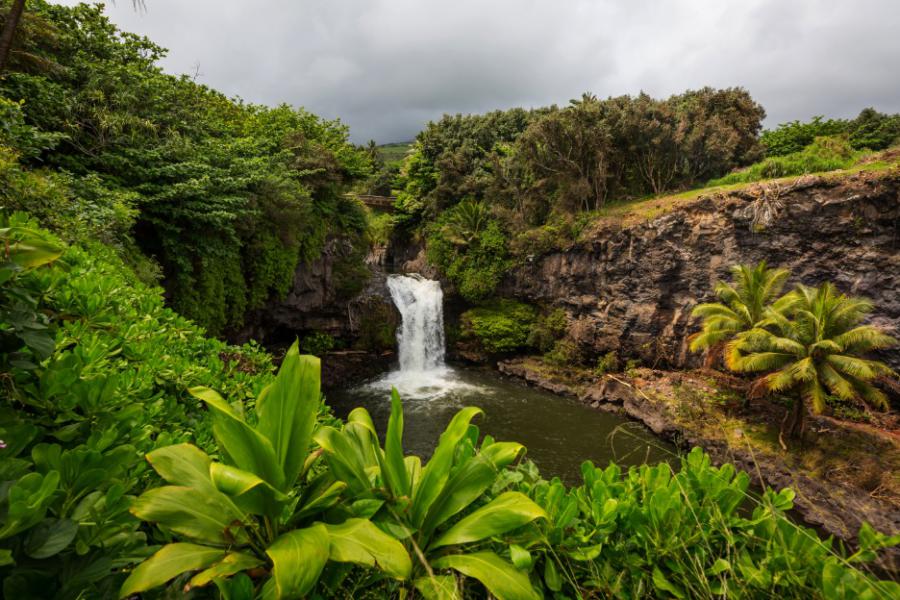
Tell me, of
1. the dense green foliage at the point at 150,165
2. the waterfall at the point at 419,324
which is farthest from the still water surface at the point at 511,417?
the dense green foliage at the point at 150,165

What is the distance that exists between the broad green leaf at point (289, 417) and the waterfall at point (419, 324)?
1529cm

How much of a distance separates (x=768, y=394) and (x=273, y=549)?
13331mm

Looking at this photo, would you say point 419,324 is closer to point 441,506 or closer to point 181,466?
point 441,506

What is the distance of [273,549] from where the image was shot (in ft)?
3.04

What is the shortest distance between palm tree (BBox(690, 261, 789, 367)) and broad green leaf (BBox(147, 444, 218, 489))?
1245cm

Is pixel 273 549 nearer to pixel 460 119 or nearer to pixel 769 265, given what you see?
Answer: pixel 769 265

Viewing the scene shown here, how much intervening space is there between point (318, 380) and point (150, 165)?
8.85 metres

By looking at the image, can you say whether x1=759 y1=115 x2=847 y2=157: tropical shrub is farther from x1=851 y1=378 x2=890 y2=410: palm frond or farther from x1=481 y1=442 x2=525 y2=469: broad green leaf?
x1=481 y1=442 x2=525 y2=469: broad green leaf

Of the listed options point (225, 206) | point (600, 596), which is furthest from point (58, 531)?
point (225, 206)

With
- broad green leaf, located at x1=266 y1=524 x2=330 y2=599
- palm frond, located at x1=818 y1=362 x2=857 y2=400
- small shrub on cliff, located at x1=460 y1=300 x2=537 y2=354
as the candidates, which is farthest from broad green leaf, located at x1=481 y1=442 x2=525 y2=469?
small shrub on cliff, located at x1=460 y1=300 x2=537 y2=354

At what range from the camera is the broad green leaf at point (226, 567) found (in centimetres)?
89

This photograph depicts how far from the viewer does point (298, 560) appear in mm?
906

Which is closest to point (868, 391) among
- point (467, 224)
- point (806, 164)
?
point (806, 164)

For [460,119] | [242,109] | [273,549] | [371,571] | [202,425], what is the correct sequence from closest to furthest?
[273,549] → [371,571] → [202,425] → [242,109] → [460,119]
